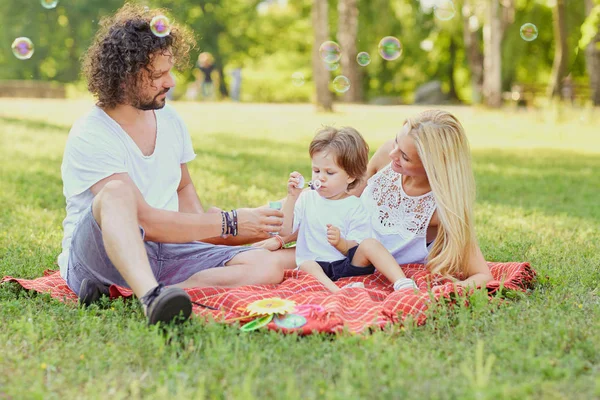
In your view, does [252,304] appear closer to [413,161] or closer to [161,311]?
[161,311]

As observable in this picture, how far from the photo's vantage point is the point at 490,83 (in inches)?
687

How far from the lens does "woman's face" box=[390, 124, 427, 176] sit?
367 centimetres

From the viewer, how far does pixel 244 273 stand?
3586 mm

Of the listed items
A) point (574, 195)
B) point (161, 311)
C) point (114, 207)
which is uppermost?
point (114, 207)

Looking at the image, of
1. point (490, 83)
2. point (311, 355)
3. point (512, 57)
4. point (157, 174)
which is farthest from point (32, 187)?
point (512, 57)

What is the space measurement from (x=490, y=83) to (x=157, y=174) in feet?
49.0

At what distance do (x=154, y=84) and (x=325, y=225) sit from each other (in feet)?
3.63

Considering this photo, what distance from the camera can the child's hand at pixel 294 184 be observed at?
12.7ft

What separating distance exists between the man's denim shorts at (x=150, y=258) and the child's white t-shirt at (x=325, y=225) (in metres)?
0.34

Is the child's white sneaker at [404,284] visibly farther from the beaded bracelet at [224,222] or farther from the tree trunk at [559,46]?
the tree trunk at [559,46]

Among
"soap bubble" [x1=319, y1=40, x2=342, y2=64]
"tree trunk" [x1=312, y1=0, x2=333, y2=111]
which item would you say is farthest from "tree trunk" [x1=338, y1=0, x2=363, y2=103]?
"soap bubble" [x1=319, y1=40, x2=342, y2=64]

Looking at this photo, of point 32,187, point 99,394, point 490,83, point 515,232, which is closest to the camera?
point 99,394

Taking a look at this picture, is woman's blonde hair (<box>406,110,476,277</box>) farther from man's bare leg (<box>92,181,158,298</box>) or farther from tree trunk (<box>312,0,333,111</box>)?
tree trunk (<box>312,0,333,111</box>)

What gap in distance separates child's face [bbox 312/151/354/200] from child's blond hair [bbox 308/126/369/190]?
0.07ft
